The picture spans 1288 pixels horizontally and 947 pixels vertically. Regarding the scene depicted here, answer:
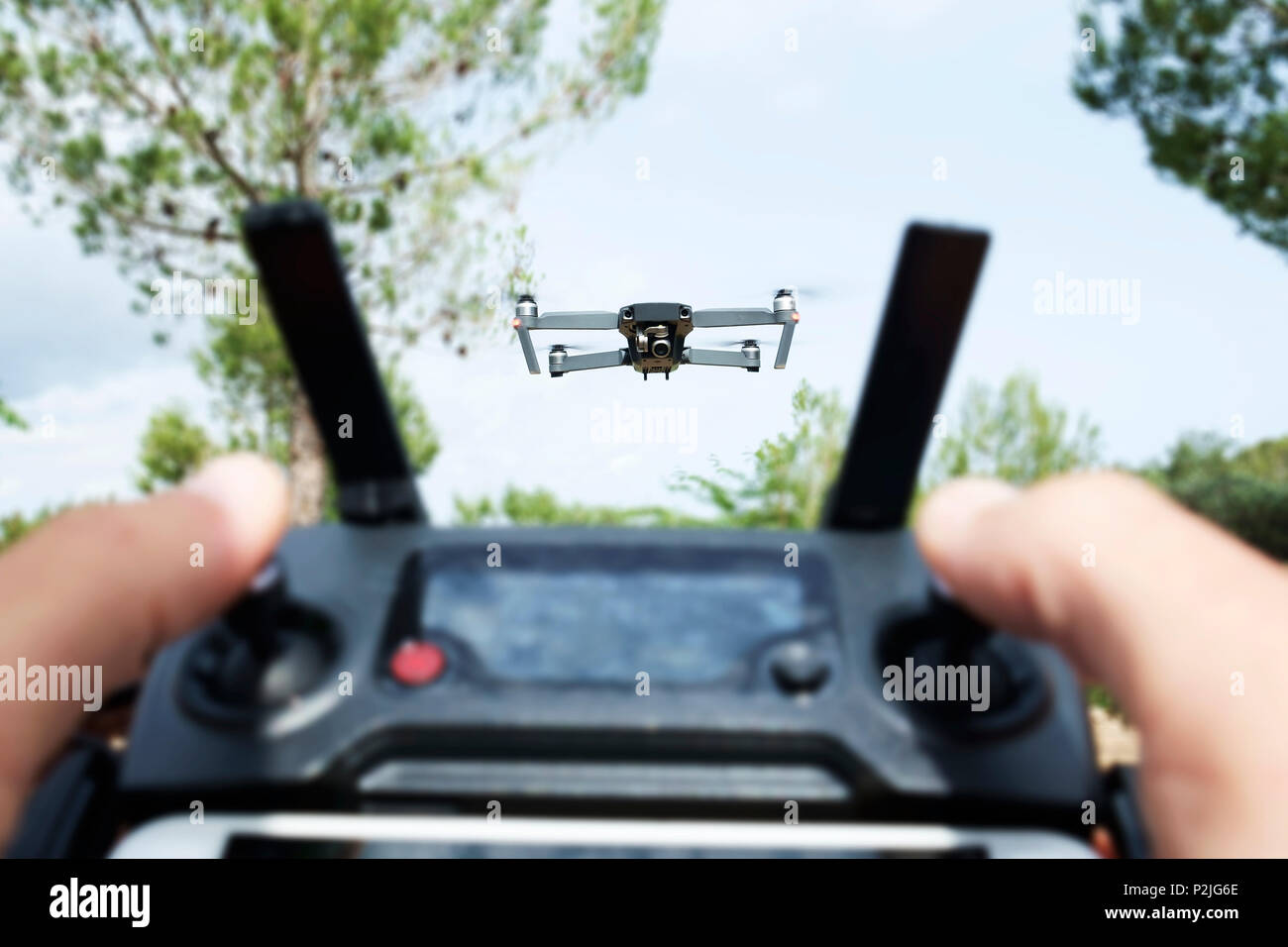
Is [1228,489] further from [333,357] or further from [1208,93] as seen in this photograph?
[333,357]

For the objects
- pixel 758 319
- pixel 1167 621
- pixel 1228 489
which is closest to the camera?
pixel 1167 621

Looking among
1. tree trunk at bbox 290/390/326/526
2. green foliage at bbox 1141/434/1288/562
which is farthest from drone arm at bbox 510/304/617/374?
green foliage at bbox 1141/434/1288/562

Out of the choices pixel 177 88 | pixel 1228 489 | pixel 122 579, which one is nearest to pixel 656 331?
pixel 122 579

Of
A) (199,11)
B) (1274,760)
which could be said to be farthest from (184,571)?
(199,11)

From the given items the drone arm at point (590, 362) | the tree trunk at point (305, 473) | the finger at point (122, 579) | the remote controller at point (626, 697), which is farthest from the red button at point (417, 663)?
the tree trunk at point (305, 473)

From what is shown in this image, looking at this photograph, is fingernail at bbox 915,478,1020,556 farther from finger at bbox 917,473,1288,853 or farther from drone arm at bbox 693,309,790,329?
drone arm at bbox 693,309,790,329

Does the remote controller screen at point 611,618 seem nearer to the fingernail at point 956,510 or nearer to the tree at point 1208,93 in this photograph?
the fingernail at point 956,510
